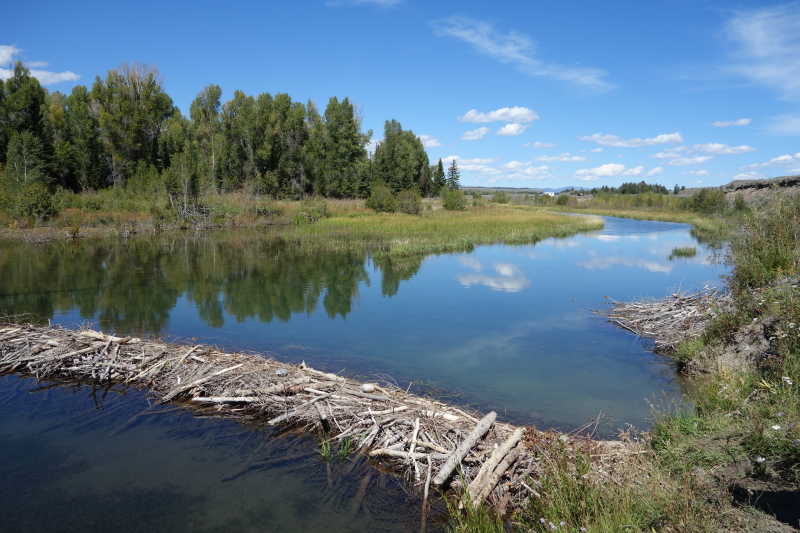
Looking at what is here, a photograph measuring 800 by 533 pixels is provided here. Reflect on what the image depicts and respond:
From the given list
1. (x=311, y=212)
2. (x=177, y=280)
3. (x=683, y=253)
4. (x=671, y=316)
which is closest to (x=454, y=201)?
(x=311, y=212)

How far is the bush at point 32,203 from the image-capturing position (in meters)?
35.4

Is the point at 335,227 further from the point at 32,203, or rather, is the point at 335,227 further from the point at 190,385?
the point at 190,385

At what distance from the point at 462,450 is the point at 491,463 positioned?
433mm

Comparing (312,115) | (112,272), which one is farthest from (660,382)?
(312,115)

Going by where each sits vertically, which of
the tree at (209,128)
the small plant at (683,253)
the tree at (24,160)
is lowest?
the small plant at (683,253)

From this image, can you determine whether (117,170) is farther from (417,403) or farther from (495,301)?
(417,403)

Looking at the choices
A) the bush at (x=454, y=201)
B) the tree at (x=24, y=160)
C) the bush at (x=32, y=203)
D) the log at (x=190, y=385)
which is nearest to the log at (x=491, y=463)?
the log at (x=190, y=385)

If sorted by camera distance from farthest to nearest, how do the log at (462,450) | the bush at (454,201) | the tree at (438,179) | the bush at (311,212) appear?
the tree at (438,179), the bush at (454,201), the bush at (311,212), the log at (462,450)

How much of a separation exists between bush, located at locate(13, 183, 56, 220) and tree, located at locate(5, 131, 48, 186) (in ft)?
8.56

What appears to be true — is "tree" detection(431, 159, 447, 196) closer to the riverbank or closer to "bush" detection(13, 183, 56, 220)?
the riverbank

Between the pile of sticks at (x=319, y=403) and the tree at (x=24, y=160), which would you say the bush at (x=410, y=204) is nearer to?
the tree at (x=24, y=160)

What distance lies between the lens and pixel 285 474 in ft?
21.8

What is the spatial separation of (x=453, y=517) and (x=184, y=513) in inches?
126

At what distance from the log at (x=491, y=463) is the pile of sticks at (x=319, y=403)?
0.04 ft
